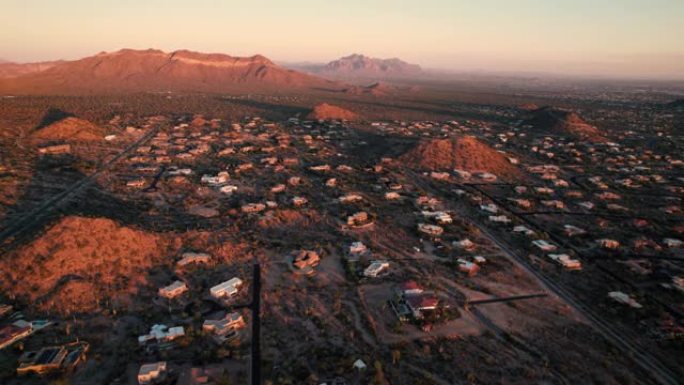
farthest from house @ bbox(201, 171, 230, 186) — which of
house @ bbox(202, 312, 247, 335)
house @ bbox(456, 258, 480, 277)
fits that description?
house @ bbox(456, 258, 480, 277)

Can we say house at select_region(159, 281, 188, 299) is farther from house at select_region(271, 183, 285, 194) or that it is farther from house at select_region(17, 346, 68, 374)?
house at select_region(271, 183, 285, 194)

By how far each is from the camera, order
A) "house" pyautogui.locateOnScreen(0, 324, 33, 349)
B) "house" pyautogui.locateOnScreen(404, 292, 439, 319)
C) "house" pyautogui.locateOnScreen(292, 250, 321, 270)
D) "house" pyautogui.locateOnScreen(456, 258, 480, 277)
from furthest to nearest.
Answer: "house" pyautogui.locateOnScreen(456, 258, 480, 277), "house" pyautogui.locateOnScreen(292, 250, 321, 270), "house" pyautogui.locateOnScreen(404, 292, 439, 319), "house" pyautogui.locateOnScreen(0, 324, 33, 349)

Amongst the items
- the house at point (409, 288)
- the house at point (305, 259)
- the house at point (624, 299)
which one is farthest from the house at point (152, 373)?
the house at point (624, 299)

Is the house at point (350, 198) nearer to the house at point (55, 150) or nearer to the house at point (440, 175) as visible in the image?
the house at point (440, 175)

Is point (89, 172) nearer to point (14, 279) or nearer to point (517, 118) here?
point (14, 279)

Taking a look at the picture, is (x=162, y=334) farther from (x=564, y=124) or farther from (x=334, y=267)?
(x=564, y=124)

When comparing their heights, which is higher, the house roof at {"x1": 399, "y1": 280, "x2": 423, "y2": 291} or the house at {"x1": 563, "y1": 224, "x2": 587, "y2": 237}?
the house at {"x1": 563, "y1": 224, "x2": 587, "y2": 237}
